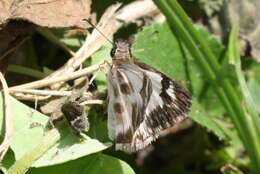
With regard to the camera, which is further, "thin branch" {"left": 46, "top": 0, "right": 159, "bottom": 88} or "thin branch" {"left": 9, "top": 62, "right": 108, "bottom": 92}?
"thin branch" {"left": 46, "top": 0, "right": 159, "bottom": 88}

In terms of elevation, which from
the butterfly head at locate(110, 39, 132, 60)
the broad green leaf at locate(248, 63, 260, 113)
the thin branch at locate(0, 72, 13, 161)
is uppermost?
the thin branch at locate(0, 72, 13, 161)

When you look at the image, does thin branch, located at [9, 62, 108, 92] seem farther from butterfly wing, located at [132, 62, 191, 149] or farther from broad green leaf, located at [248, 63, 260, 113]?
broad green leaf, located at [248, 63, 260, 113]

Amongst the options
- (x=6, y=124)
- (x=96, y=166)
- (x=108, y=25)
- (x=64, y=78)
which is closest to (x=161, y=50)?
→ (x=108, y=25)

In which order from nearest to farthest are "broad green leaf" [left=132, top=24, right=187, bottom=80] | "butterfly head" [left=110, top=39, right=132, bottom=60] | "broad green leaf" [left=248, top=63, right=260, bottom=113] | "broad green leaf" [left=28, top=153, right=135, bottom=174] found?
"broad green leaf" [left=28, top=153, right=135, bottom=174]
"butterfly head" [left=110, top=39, right=132, bottom=60]
"broad green leaf" [left=132, top=24, right=187, bottom=80]
"broad green leaf" [left=248, top=63, right=260, bottom=113]

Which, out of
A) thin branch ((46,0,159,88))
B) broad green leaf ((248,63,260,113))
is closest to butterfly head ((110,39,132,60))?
thin branch ((46,0,159,88))

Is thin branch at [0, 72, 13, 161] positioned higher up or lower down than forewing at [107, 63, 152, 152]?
higher up

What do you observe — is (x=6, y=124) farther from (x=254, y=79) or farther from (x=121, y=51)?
(x=254, y=79)
